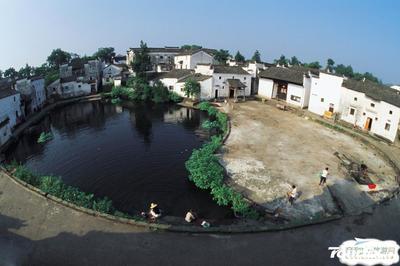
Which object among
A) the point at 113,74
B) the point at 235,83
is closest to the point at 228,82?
the point at 235,83

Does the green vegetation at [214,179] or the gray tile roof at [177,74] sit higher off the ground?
the gray tile roof at [177,74]

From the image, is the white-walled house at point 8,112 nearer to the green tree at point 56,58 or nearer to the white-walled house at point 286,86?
the white-walled house at point 286,86

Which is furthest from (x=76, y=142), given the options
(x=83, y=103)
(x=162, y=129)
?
(x=83, y=103)

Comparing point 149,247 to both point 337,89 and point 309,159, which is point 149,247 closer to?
point 309,159

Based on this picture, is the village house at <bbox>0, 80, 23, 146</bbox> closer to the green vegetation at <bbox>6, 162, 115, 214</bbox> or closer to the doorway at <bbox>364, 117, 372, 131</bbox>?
the green vegetation at <bbox>6, 162, 115, 214</bbox>

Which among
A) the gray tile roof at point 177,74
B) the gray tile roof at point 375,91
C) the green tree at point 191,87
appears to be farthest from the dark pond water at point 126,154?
the gray tile roof at point 375,91
